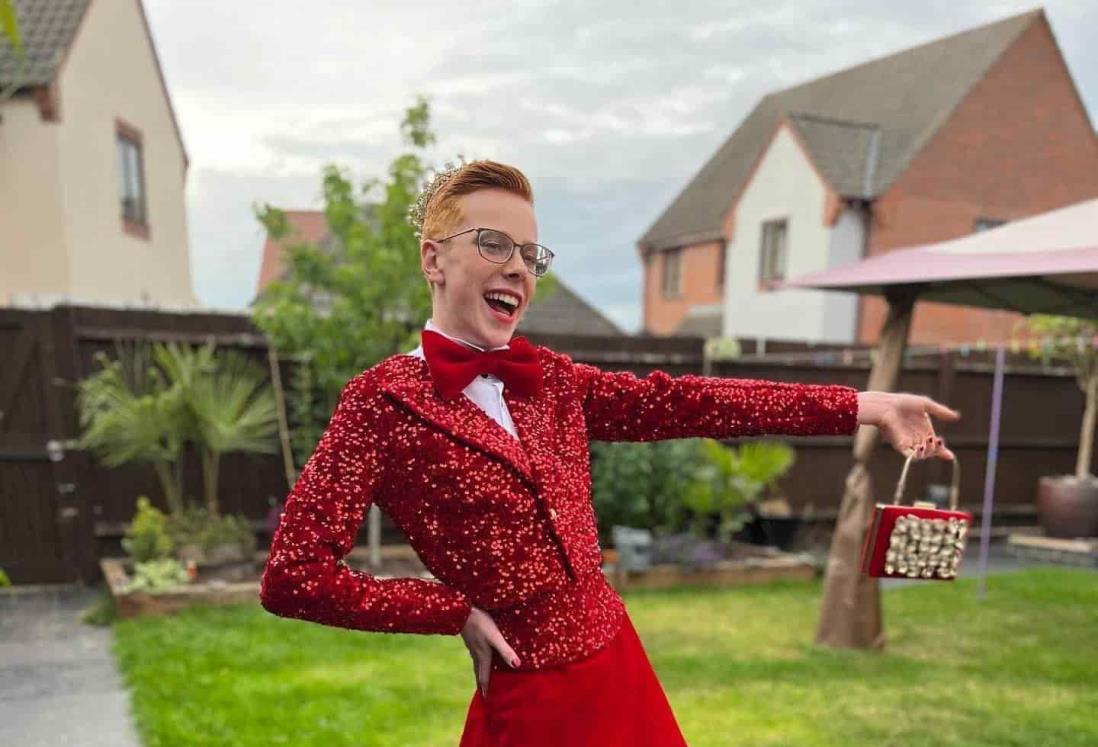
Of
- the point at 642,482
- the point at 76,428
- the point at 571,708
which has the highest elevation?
the point at 571,708

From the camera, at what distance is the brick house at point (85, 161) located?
402 inches

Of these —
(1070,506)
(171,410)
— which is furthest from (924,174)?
(171,410)

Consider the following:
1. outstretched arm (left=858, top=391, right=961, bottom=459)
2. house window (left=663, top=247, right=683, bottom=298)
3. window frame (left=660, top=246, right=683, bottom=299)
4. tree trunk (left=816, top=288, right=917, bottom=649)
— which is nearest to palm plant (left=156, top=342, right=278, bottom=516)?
tree trunk (left=816, top=288, right=917, bottom=649)

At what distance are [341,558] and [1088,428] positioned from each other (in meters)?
9.85

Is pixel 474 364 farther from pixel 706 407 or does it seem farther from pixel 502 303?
pixel 706 407

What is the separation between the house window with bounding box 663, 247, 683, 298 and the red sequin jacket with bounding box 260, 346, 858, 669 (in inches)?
791

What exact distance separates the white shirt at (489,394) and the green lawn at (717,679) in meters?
2.68

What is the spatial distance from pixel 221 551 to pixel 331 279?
7.17 ft

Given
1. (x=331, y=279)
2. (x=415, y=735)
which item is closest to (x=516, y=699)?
(x=415, y=735)

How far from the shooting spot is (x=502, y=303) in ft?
5.07

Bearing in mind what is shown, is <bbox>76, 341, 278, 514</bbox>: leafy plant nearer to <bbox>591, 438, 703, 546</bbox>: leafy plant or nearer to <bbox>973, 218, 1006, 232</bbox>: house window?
<bbox>591, 438, 703, 546</bbox>: leafy plant

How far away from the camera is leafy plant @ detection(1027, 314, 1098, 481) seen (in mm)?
8712

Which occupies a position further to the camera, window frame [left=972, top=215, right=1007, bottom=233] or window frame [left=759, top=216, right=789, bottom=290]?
window frame [left=759, top=216, right=789, bottom=290]

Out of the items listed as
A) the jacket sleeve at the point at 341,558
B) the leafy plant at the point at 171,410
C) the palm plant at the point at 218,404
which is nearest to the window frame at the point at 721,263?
the palm plant at the point at 218,404
